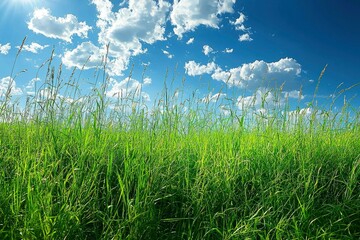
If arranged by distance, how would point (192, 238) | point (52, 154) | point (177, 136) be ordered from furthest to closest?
point (177, 136) → point (52, 154) → point (192, 238)

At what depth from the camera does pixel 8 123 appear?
438 cm

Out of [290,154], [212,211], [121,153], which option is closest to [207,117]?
[290,154]

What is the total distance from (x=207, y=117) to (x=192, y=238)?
2483 millimetres

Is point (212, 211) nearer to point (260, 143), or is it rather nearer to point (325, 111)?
point (260, 143)

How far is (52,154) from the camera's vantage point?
3.01 m

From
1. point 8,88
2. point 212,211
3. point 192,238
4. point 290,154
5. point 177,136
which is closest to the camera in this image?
point 192,238

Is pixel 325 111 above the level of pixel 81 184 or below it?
above

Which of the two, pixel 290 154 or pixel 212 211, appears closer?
pixel 212 211

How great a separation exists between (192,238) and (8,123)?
324cm

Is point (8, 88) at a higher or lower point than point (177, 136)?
higher

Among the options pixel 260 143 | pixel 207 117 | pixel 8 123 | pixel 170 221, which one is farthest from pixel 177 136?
pixel 8 123

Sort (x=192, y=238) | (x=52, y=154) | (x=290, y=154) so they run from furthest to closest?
(x=290, y=154)
(x=52, y=154)
(x=192, y=238)

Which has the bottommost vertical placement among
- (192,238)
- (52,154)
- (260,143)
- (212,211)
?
(192,238)

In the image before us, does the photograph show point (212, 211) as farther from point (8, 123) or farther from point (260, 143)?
point (8, 123)
